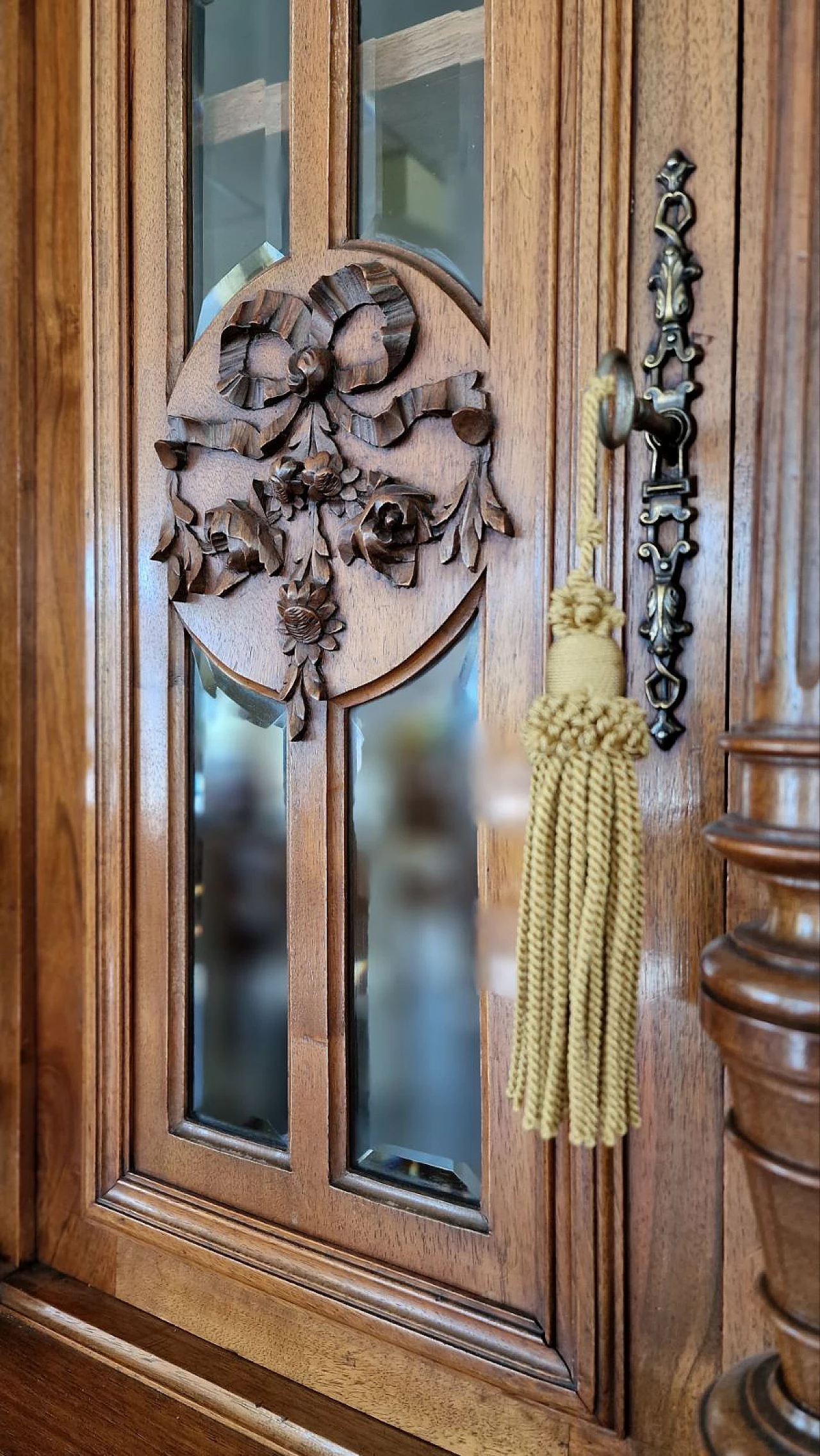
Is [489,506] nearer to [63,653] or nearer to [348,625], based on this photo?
[348,625]

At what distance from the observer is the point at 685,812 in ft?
2.09

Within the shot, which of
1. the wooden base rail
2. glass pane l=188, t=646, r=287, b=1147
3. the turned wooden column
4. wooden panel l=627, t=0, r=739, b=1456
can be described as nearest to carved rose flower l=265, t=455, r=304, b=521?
glass pane l=188, t=646, r=287, b=1147

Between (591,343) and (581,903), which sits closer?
(581,903)

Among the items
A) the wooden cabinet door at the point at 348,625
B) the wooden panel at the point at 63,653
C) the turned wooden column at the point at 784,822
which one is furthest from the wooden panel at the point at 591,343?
the wooden panel at the point at 63,653

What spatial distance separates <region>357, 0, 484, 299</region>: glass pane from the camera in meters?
0.74

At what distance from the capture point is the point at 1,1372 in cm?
87

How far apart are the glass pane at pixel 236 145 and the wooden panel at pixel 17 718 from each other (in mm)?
197

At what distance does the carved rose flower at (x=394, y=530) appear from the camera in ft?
2.43

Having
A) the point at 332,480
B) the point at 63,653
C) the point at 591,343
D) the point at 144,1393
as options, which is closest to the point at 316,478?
the point at 332,480

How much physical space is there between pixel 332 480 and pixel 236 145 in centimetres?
35

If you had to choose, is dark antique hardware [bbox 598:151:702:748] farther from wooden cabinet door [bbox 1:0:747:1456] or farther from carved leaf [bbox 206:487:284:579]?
carved leaf [bbox 206:487:284:579]

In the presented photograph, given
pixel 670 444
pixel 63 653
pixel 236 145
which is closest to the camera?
pixel 670 444

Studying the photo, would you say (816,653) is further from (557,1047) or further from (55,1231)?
(55,1231)

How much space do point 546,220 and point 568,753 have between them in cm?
41
